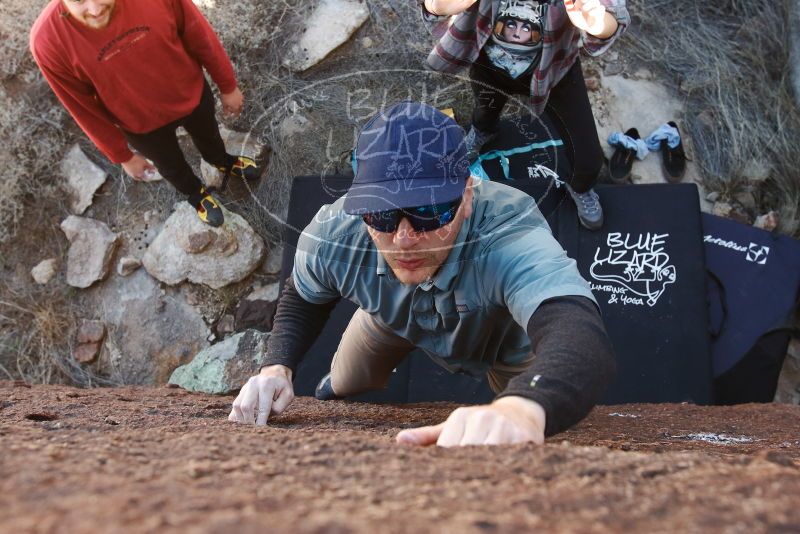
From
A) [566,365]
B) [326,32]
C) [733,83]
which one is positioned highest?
[326,32]

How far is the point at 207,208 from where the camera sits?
131 inches

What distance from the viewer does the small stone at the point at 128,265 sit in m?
3.56

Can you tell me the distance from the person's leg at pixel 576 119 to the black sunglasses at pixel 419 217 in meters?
1.15

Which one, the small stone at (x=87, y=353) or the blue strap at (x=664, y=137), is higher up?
the blue strap at (x=664, y=137)

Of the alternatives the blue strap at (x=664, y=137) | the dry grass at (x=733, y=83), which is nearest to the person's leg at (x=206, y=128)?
the blue strap at (x=664, y=137)

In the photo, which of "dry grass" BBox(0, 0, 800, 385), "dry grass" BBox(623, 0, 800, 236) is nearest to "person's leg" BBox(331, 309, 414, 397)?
"dry grass" BBox(0, 0, 800, 385)

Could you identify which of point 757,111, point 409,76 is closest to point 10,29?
point 409,76

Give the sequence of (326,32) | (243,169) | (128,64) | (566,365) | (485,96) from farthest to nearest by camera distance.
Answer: (243,169) → (326,32) → (485,96) → (128,64) → (566,365)

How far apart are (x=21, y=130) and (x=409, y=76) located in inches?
92.9

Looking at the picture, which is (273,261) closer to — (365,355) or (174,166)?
(174,166)

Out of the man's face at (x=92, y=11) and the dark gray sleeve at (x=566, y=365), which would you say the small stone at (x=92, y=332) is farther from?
the dark gray sleeve at (x=566, y=365)

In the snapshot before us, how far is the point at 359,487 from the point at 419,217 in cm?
80

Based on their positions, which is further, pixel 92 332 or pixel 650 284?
pixel 92 332

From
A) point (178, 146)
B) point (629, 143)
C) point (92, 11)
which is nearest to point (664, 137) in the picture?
point (629, 143)
